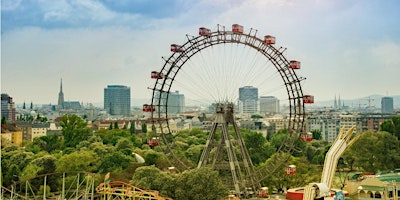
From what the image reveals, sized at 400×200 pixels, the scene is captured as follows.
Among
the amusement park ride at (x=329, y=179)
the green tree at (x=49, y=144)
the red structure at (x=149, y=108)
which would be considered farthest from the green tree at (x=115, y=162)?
the amusement park ride at (x=329, y=179)

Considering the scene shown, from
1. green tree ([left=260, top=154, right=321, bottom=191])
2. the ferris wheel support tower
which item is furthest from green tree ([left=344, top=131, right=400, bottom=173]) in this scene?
the ferris wheel support tower

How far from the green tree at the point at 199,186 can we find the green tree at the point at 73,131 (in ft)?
117

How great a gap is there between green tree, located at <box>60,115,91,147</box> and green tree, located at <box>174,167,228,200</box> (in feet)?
117

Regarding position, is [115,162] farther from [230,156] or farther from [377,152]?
[377,152]

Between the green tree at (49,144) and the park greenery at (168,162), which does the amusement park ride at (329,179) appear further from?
the green tree at (49,144)

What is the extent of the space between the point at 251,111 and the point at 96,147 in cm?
14608

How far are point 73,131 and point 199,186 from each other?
40.1 meters

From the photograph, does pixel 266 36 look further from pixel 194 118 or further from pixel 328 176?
pixel 194 118

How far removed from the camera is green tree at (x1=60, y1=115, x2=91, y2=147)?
61.7 m

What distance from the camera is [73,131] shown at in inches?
2502

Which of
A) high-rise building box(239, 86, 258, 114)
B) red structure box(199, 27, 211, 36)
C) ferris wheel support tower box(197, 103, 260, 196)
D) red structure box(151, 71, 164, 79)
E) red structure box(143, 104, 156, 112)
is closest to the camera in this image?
ferris wheel support tower box(197, 103, 260, 196)

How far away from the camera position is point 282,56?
35406 mm

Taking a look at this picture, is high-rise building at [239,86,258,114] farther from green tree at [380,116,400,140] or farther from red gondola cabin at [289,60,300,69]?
red gondola cabin at [289,60,300,69]

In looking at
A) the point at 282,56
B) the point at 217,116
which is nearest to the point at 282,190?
the point at 217,116
